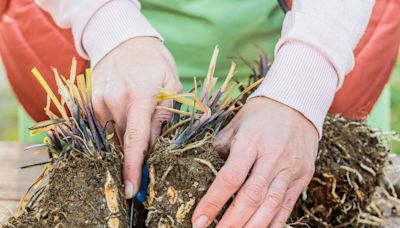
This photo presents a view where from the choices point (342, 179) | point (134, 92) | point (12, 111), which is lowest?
point (12, 111)

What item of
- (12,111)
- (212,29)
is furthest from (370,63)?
(12,111)

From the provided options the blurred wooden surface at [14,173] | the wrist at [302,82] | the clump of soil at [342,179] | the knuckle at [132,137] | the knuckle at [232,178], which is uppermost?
the wrist at [302,82]

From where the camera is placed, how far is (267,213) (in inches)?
30.6

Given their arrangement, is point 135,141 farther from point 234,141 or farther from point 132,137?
point 234,141

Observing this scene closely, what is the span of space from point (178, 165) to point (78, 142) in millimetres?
107

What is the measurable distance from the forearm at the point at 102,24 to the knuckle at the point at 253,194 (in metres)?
0.27

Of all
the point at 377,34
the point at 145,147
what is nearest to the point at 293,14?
the point at 145,147

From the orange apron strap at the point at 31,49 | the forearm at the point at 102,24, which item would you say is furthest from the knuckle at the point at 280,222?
the orange apron strap at the point at 31,49

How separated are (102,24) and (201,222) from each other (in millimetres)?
348

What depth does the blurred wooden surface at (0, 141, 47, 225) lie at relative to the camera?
1145 mm

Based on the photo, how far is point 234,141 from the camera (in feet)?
2.60

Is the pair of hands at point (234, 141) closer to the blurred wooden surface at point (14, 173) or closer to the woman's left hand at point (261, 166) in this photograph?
the woman's left hand at point (261, 166)

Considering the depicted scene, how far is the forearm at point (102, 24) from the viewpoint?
936 millimetres

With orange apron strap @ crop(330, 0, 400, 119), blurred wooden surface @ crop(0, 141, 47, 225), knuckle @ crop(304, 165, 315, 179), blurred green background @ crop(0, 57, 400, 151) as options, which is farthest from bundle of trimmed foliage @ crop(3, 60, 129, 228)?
blurred green background @ crop(0, 57, 400, 151)
